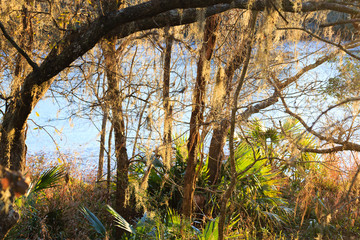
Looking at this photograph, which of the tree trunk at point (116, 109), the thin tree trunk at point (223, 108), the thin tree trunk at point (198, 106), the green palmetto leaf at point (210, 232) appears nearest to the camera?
the green palmetto leaf at point (210, 232)

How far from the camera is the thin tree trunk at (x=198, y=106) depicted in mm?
4199

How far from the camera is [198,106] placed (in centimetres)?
432

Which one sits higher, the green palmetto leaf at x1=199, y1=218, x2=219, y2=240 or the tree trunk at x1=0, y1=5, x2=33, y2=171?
the tree trunk at x1=0, y1=5, x2=33, y2=171

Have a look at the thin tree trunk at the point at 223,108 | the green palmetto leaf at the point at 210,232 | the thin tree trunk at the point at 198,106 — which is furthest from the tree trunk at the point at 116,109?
the green palmetto leaf at the point at 210,232

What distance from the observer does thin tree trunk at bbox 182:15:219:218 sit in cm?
420

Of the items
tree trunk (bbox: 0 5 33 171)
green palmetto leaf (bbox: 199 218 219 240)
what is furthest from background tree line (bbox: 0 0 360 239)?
green palmetto leaf (bbox: 199 218 219 240)

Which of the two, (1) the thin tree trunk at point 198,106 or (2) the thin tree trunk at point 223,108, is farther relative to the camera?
(1) the thin tree trunk at point 198,106

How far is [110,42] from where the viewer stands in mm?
4270

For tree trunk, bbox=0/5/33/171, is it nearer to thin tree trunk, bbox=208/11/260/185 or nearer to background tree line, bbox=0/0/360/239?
background tree line, bbox=0/0/360/239

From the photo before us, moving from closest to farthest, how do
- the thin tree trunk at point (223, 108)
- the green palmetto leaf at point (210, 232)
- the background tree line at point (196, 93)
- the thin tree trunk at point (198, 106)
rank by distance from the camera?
the background tree line at point (196, 93) < the green palmetto leaf at point (210, 232) < the thin tree trunk at point (223, 108) < the thin tree trunk at point (198, 106)

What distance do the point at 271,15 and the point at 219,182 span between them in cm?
348

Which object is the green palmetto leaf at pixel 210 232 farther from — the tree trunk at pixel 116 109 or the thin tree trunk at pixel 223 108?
the tree trunk at pixel 116 109

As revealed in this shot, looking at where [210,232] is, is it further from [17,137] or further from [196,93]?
[17,137]

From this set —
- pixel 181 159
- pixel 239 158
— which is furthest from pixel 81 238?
pixel 239 158
